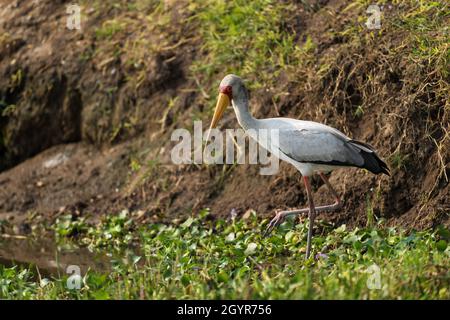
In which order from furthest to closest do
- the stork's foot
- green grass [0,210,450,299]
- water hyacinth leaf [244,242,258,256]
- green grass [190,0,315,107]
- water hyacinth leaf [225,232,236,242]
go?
1. green grass [190,0,315,107]
2. water hyacinth leaf [225,232,236,242]
3. the stork's foot
4. water hyacinth leaf [244,242,258,256]
5. green grass [0,210,450,299]

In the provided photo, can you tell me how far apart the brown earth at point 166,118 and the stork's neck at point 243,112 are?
1.06 meters

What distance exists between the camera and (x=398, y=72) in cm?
800

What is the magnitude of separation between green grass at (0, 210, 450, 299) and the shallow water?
0.57ft

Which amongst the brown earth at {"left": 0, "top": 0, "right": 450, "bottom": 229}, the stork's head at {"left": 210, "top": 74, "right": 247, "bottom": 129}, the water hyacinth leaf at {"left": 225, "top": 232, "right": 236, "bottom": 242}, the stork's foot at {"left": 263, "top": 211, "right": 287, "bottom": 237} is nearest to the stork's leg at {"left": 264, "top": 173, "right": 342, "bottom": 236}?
the stork's foot at {"left": 263, "top": 211, "right": 287, "bottom": 237}

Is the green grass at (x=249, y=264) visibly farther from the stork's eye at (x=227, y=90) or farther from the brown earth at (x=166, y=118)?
the stork's eye at (x=227, y=90)

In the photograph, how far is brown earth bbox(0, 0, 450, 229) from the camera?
7695 millimetres

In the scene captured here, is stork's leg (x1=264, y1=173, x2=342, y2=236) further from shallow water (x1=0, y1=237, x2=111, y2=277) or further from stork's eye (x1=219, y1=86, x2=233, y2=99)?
shallow water (x1=0, y1=237, x2=111, y2=277)

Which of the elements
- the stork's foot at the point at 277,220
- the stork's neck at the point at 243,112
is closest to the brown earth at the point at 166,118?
the stork's foot at the point at 277,220

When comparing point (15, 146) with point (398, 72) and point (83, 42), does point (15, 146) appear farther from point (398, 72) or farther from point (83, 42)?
point (398, 72)

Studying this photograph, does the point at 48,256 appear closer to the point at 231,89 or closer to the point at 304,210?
the point at 231,89

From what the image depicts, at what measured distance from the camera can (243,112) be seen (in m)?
7.36

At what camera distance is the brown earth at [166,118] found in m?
7.70

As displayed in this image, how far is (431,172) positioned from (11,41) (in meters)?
4.90
